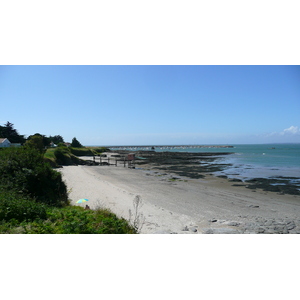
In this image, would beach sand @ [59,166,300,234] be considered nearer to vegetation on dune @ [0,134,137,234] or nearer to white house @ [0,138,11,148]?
vegetation on dune @ [0,134,137,234]

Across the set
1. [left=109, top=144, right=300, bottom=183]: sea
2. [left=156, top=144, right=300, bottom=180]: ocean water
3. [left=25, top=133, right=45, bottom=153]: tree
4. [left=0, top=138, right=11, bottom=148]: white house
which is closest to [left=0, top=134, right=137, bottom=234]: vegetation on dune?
[left=25, top=133, right=45, bottom=153]: tree

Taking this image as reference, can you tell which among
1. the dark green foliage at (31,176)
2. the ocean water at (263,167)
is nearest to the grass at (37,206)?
the dark green foliage at (31,176)

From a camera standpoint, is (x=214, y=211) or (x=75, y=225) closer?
(x=75, y=225)

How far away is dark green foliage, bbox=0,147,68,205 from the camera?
24.6 feet

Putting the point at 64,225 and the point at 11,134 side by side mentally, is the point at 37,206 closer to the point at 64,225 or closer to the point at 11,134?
the point at 64,225

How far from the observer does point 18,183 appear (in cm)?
747

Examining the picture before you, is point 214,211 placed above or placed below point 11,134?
below

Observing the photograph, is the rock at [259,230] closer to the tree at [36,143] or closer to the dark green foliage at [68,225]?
the dark green foliage at [68,225]

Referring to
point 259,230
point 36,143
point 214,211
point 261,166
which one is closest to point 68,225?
point 259,230

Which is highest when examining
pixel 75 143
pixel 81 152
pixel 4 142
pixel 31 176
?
pixel 75 143

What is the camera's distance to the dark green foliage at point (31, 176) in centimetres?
750

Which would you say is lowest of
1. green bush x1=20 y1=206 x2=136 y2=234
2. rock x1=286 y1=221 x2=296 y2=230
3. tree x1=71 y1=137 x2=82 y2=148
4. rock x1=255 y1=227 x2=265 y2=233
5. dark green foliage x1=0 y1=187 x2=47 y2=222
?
rock x1=286 y1=221 x2=296 y2=230

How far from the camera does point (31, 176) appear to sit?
786 centimetres

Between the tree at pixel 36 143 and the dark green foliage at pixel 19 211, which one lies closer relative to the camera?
the dark green foliage at pixel 19 211
